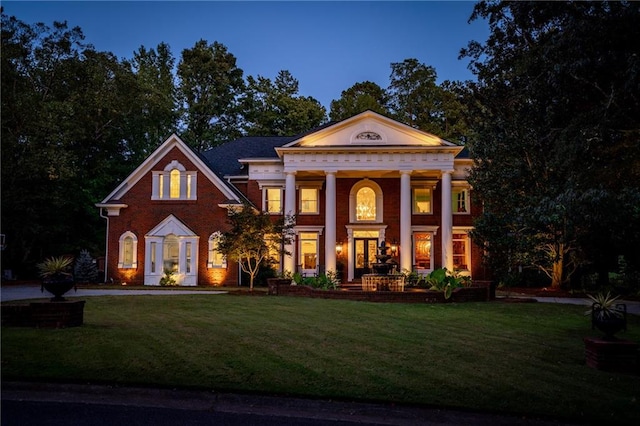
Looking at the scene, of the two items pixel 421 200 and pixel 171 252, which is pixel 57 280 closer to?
pixel 171 252

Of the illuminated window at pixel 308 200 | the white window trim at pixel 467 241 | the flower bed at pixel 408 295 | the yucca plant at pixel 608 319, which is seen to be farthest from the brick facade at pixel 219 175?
the yucca plant at pixel 608 319

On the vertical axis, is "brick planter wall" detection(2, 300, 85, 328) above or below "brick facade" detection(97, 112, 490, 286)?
→ below

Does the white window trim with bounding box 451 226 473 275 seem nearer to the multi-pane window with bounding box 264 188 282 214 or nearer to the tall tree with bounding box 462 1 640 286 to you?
the multi-pane window with bounding box 264 188 282 214

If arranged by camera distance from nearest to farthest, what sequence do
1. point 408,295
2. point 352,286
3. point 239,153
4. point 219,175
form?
point 408,295, point 352,286, point 219,175, point 239,153

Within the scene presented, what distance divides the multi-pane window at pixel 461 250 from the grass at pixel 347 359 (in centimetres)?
1863

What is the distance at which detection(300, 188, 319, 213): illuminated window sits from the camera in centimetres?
3173

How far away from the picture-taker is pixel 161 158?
93.1ft

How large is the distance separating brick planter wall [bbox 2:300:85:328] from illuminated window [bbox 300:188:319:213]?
22179 millimetres

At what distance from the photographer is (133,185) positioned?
2861 centimetres

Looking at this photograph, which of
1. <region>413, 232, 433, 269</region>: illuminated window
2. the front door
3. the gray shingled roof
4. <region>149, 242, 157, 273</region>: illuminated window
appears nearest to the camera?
<region>149, 242, 157, 273</region>: illuminated window

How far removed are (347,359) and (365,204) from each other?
24.1m

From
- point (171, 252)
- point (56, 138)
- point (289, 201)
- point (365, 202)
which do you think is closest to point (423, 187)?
point (365, 202)

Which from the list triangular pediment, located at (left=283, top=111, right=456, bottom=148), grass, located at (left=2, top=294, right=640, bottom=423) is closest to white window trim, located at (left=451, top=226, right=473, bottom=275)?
triangular pediment, located at (left=283, top=111, right=456, bottom=148)

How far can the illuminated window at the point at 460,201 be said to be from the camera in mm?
31641
